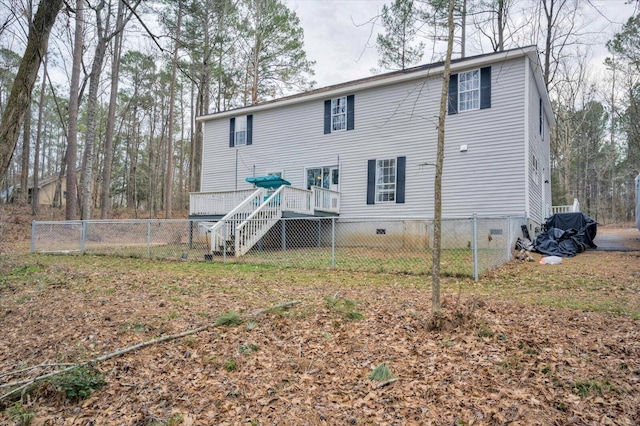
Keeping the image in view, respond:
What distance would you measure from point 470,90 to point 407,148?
256 cm

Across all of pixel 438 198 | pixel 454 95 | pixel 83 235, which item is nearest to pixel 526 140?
pixel 454 95

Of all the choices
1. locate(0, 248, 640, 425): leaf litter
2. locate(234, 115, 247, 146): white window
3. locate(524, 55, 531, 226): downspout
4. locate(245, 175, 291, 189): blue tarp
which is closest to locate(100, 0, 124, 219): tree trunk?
locate(234, 115, 247, 146): white window

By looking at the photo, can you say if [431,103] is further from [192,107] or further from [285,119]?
[192,107]

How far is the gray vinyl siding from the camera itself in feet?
34.5

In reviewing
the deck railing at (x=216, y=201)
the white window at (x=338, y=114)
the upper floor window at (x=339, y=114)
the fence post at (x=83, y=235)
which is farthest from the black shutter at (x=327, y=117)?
the fence post at (x=83, y=235)

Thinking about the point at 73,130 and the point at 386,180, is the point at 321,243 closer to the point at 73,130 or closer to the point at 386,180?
the point at 386,180

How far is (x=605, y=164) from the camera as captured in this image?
1167 inches

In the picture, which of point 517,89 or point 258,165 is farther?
point 258,165

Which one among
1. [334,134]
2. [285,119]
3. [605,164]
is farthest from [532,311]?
[605,164]

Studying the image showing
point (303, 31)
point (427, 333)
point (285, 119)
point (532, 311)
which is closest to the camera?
point (427, 333)

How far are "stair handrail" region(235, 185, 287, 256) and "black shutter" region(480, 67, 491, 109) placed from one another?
662 centimetres

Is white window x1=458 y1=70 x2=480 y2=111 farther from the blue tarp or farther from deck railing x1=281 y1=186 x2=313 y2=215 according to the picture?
the blue tarp

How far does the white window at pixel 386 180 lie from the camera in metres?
12.3

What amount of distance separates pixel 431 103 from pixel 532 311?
892cm
